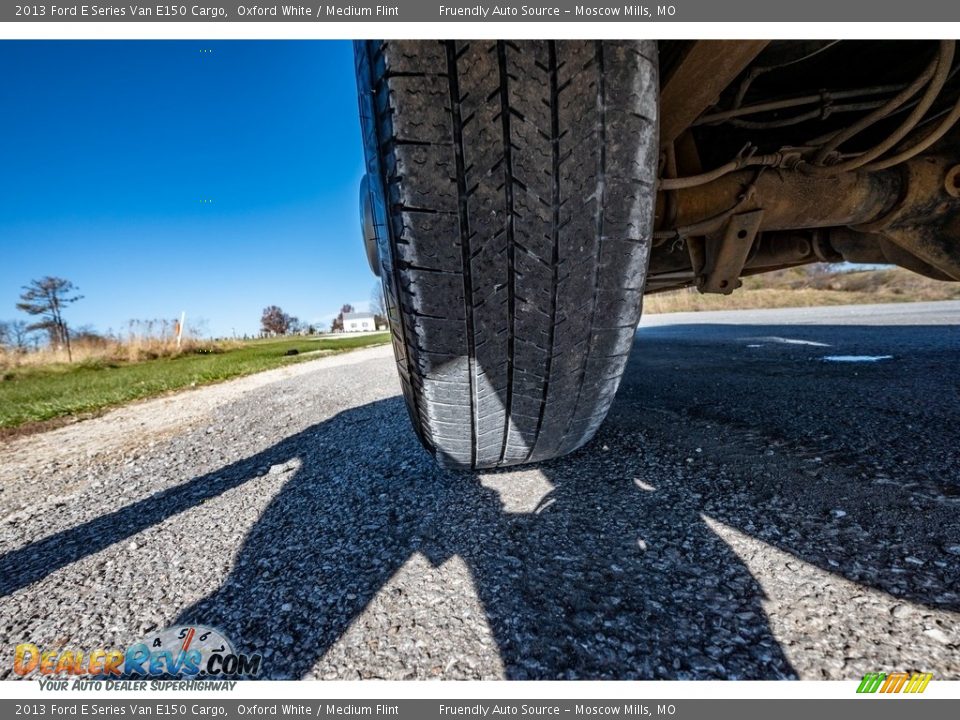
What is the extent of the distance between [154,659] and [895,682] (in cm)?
123

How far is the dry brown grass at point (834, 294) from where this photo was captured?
10266mm

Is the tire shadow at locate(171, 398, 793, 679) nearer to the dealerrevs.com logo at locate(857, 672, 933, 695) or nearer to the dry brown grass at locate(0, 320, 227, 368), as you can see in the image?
the dealerrevs.com logo at locate(857, 672, 933, 695)

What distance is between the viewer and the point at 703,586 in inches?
28.3

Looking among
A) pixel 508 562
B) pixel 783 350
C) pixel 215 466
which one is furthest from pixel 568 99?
pixel 783 350

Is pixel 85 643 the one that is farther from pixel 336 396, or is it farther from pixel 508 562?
pixel 336 396

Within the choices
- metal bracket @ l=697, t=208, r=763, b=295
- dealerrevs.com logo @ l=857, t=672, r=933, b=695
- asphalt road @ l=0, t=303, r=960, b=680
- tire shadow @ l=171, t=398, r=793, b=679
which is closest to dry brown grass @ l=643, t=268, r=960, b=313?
metal bracket @ l=697, t=208, r=763, b=295

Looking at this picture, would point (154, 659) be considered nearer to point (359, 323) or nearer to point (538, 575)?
point (538, 575)

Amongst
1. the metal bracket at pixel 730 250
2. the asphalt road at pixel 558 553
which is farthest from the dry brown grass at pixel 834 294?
the asphalt road at pixel 558 553

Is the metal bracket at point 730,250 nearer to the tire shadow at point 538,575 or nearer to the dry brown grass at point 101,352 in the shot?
the tire shadow at point 538,575

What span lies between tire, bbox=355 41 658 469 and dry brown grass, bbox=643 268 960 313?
10135 mm

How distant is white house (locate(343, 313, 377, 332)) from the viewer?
158 ft

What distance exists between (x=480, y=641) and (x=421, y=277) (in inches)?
26.8

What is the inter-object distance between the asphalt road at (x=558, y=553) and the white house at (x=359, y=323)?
48.2 metres

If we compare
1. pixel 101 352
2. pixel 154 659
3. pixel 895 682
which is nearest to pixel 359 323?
pixel 101 352
